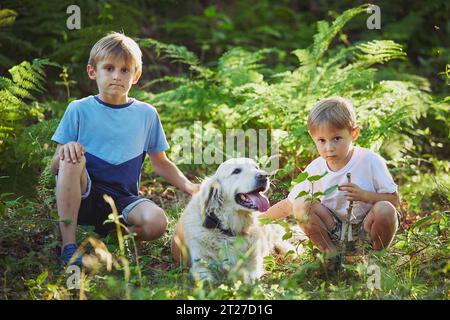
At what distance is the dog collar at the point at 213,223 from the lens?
12.2ft

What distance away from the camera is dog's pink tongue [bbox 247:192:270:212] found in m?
3.71

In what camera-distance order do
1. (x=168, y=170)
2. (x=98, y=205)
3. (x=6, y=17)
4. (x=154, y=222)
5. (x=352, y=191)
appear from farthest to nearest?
(x=6, y=17) → (x=168, y=170) → (x=98, y=205) → (x=154, y=222) → (x=352, y=191)

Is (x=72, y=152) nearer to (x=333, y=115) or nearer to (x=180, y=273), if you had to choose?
(x=180, y=273)

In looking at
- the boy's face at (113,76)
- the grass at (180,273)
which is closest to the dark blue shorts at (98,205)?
the grass at (180,273)

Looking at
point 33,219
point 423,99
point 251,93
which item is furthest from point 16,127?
point 423,99

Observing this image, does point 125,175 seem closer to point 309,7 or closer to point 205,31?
point 205,31

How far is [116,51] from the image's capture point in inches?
155

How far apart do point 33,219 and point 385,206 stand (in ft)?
7.53

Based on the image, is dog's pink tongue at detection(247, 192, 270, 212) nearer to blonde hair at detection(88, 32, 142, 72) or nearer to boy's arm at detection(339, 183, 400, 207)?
boy's arm at detection(339, 183, 400, 207)

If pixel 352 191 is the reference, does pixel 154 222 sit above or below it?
below

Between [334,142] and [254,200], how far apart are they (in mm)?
644

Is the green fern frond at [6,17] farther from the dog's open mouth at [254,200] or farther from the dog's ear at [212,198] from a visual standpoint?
the dog's open mouth at [254,200]

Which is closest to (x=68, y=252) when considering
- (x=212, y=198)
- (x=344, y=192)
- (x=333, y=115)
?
(x=212, y=198)

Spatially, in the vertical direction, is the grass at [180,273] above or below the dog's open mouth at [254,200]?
below
